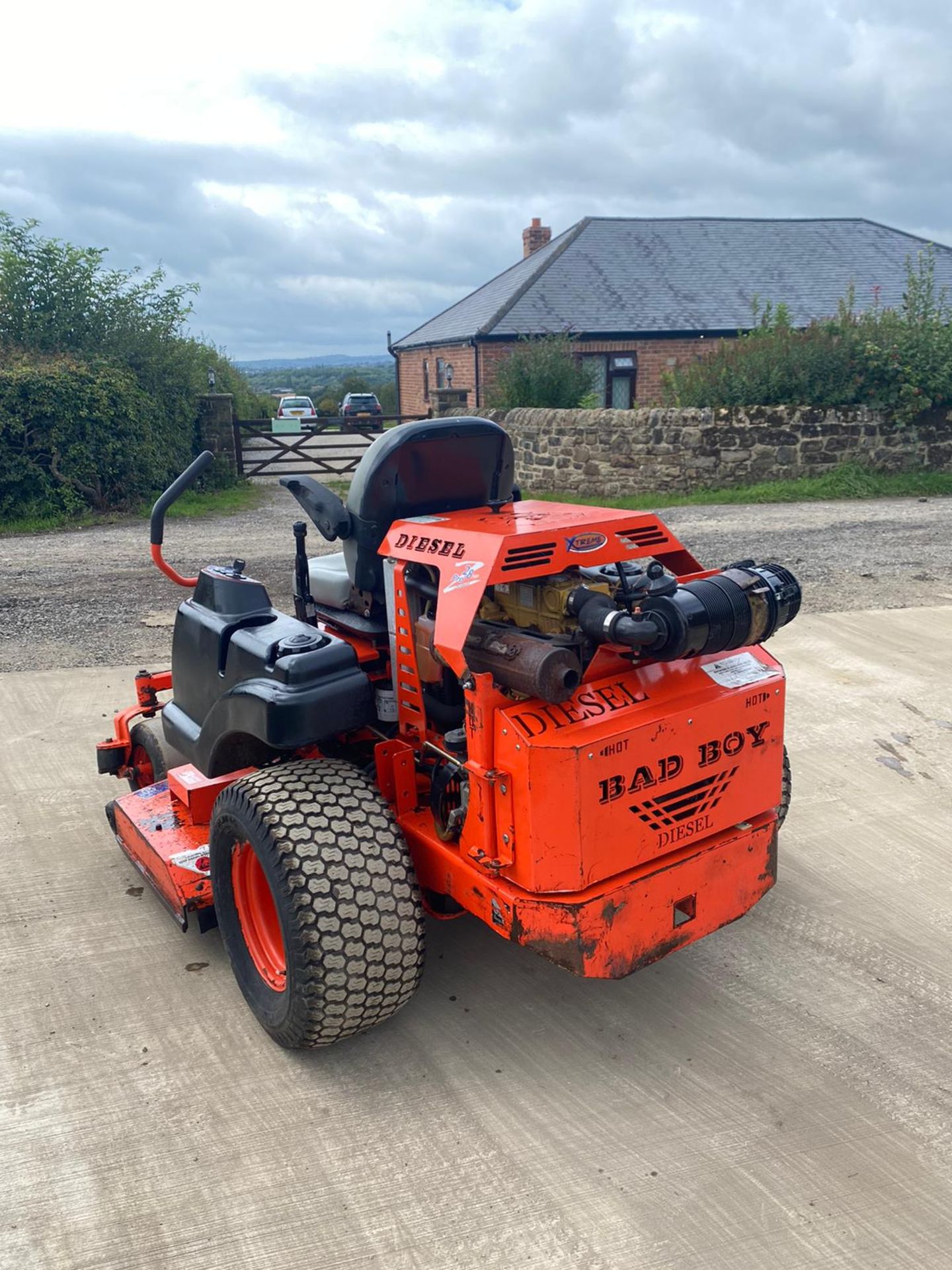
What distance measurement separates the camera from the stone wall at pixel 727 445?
1433 cm

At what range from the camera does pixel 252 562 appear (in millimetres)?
10859

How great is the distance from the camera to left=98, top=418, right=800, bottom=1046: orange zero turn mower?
2875 mm

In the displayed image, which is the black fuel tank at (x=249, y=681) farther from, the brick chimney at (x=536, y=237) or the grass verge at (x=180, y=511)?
the brick chimney at (x=536, y=237)

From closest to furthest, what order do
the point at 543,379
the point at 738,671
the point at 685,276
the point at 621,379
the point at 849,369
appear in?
the point at 738,671 < the point at 849,369 < the point at 543,379 < the point at 621,379 < the point at 685,276

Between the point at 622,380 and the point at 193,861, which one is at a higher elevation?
the point at 622,380

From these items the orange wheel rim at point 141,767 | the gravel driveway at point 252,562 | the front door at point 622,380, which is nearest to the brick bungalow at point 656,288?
the front door at point 622,380

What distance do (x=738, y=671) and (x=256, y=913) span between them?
181 centimetres

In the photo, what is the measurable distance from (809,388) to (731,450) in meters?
1.50

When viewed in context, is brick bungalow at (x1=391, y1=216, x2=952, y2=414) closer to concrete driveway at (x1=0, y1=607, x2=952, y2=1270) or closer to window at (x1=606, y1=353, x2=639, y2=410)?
window at (x1=606, y1=353, x2=639, y2=410)

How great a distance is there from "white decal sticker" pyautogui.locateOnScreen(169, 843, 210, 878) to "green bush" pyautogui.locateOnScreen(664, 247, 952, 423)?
12510 mm

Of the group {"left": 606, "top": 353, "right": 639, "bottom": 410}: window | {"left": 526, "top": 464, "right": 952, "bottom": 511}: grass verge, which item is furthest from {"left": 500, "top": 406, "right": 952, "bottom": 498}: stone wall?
{"left": 606, "top": 353, "right": 639, "bottom": 410}: window

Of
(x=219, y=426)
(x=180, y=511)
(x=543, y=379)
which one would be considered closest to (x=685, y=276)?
(x=543, y=379)

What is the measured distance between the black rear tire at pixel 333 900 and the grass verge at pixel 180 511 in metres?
10.0

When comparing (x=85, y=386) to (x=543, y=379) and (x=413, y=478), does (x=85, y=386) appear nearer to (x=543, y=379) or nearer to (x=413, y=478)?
(x=543, y=379)
